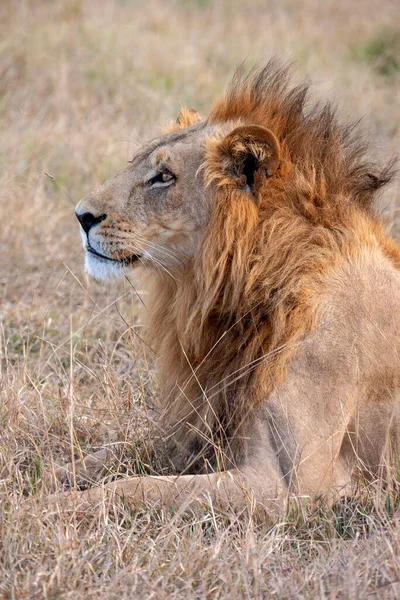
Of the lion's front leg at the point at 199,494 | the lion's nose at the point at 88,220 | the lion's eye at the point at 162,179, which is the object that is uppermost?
the lion's eye at the point at 162,179

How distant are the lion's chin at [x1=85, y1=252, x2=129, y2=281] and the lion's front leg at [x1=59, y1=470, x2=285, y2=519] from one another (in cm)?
80

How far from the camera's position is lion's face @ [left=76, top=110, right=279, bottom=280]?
3.44 m

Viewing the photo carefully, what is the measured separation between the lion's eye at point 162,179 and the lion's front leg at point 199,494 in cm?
110

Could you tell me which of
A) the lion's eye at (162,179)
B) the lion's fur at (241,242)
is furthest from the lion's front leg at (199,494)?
the lion's eye at (162,179)

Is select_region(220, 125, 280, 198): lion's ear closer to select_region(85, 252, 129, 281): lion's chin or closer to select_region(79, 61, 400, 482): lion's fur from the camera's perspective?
select_region(79, 61, 400, 482): lion's fur

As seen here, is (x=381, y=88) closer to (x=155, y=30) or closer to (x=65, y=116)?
(x=155, y=30)

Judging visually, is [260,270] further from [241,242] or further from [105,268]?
[105,268]

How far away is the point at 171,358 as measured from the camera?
366cm

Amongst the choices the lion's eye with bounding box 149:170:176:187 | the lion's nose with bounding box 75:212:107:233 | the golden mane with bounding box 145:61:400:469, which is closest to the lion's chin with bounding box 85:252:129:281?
the lion's nose with bounding box 75:212:107:233

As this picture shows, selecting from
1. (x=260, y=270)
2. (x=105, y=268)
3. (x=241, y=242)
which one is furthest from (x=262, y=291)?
(x=105, y=268)

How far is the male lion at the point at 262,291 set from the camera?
3270 millimetres

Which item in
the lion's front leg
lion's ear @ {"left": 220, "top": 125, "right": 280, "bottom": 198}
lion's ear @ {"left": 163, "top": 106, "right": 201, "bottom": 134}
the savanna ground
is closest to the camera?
the savanna ground

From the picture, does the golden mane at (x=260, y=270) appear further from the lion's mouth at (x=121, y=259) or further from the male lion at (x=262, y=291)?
the lion's mouth at (x=121, y=259)

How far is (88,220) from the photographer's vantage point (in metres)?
3.57
